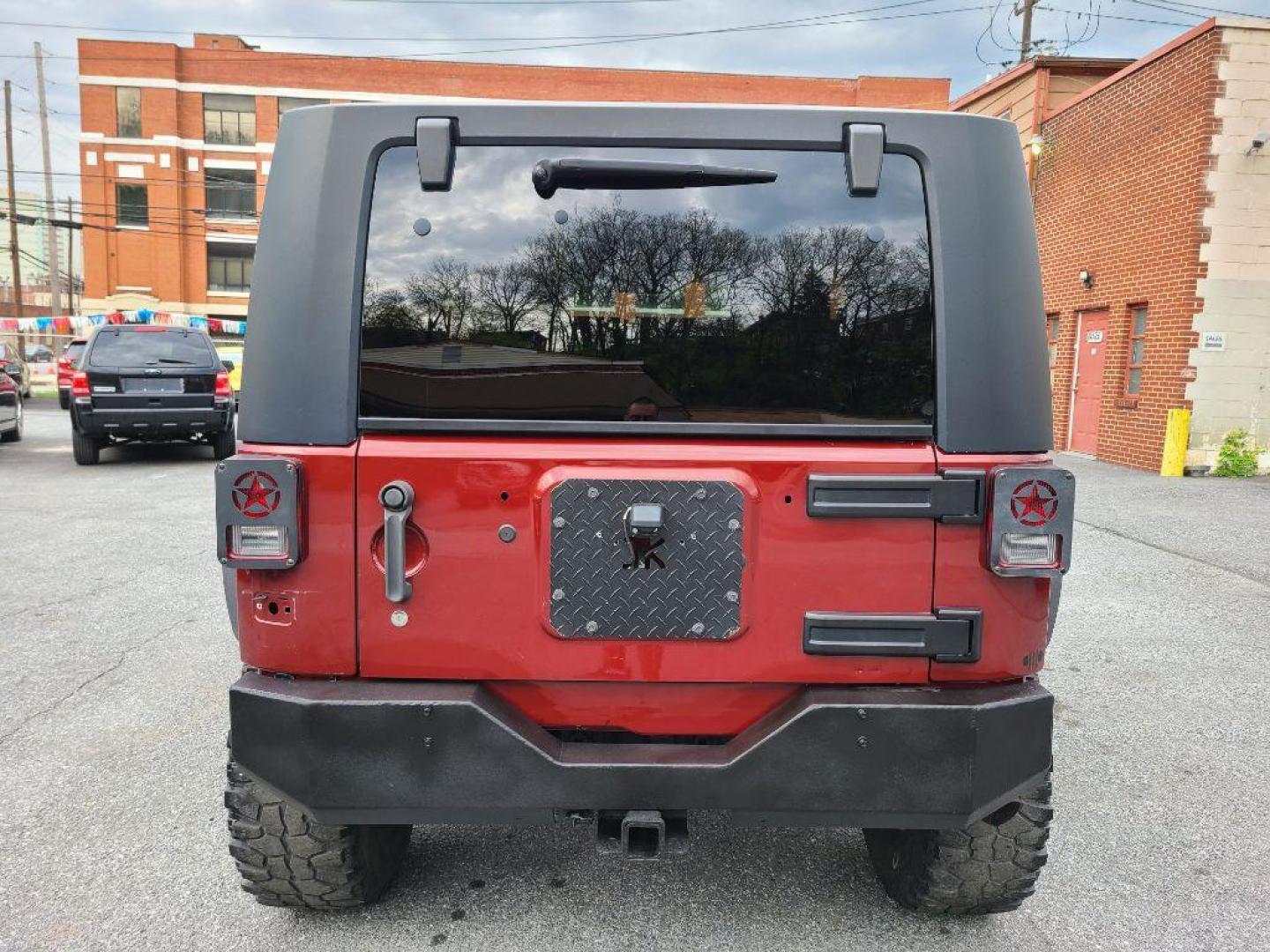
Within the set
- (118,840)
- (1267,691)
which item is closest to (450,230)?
(118,840)

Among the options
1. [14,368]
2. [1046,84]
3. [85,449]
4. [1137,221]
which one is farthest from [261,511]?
[14,368]

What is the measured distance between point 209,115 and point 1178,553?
49242 millimetres

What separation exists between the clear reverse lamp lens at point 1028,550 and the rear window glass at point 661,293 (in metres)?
0.35

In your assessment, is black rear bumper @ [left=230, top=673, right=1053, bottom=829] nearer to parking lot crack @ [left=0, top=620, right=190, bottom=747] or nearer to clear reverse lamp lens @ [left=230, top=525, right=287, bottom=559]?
clear reverse lamp lens @ [left=230, top=525, right=287, bottom=559]

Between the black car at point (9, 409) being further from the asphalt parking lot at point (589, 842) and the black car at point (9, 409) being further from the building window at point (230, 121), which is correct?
the building window at point (230, 121)

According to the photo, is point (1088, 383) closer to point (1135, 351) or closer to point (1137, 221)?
point (1135, 351)

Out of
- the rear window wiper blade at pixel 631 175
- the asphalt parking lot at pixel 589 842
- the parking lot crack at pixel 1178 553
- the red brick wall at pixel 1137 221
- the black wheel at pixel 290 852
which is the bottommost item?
the asphalt parking lot at pixel 589 842

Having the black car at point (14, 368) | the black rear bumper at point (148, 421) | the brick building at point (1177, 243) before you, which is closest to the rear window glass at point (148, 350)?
the black rear bumper at point (148, 421)

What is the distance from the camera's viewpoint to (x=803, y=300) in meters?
2.22

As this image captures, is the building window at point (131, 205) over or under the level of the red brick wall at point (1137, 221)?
over

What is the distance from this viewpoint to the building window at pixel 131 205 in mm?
44844

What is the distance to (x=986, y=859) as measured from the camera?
8.04 feet

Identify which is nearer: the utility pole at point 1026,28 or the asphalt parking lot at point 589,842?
the asphalt parking lot at point 589,842

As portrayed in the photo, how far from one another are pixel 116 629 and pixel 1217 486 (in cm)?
1236
